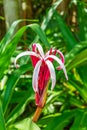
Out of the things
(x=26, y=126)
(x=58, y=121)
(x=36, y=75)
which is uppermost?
(x=36, y=75)

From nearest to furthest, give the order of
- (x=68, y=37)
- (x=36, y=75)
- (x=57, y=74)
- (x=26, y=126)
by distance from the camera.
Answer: (x=36, y=75) < (x=26, y=126) < (x=57, y=74) < (x=68, y=37)

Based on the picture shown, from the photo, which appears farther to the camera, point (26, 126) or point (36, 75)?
point (26, 126)

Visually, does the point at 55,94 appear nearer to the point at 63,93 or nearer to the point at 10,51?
the point at 63,93

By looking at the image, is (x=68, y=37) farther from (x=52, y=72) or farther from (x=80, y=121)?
(x=52, y=72)

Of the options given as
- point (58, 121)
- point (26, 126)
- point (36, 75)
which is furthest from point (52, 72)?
point (58, 121)

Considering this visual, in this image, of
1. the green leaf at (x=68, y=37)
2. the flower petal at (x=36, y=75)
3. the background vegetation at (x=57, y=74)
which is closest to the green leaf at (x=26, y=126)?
the background vegetation at (x=57, y=74)

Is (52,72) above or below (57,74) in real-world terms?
above

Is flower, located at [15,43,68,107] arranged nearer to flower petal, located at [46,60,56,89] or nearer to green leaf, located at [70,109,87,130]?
flower petal, located at [46,60,56,89]

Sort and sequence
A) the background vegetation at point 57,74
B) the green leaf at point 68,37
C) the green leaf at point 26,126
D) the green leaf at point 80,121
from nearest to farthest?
the green leaf at point 26,126, the background vegetation at point 57,74, the green leaf at point 80,121, the green leaf at point 68,37

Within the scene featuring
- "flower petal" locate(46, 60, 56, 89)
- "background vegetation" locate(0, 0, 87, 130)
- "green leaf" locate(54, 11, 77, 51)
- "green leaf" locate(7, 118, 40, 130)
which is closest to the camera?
"flower petal" locate(46, 60, 56, 89)

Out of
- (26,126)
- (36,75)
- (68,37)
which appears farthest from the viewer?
(68,37)

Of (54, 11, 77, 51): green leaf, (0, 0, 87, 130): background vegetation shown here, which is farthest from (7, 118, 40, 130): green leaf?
(54, 11, 77, 51): green leaf

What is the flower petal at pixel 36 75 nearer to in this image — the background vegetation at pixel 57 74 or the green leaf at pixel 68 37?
the background vegetation at pixel 57 74
